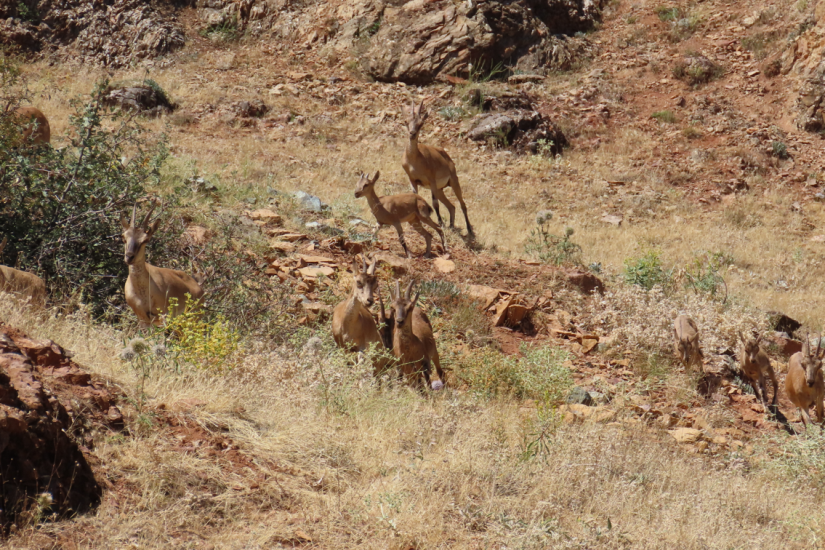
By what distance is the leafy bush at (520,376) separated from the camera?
26.6 ft

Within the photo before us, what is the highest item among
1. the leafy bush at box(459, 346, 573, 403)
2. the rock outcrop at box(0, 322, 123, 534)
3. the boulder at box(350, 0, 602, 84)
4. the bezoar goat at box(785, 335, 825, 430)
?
the boulder at box(350, 0, 602, 84)

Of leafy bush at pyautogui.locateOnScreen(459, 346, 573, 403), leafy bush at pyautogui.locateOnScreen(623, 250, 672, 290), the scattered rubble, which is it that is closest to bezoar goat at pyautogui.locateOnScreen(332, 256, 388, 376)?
leafy bush at pyautogui.locateOnScreen(459, 346, 573, 403)

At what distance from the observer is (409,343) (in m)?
8.12

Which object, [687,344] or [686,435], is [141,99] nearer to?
[687,344]

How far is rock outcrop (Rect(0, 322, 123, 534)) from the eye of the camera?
3.80 m

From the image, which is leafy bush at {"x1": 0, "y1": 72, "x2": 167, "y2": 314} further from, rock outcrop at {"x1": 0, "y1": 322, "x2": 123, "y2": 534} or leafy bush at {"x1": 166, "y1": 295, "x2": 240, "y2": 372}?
rock outcrop at {"x1": 0, "y1": 322, "x2": 123, "y2": 534}

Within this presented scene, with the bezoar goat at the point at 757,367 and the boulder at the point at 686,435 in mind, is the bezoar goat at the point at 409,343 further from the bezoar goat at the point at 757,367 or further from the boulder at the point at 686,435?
the bezoar goat at the point at 757,367

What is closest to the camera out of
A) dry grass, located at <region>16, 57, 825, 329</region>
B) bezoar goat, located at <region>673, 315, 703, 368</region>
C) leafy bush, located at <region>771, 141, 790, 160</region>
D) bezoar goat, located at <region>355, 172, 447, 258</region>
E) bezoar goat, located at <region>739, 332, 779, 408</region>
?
bezoar goat, located at <region>673, 315, 703, 368</region>

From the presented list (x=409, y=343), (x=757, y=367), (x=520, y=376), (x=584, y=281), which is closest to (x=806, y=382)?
(x=757, y=367)

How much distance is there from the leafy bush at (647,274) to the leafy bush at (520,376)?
4.45m

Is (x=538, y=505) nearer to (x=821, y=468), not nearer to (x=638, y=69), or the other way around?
(x=821, y=468)

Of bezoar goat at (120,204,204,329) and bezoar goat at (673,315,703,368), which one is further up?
bezoar goat at (120,204,204,329)

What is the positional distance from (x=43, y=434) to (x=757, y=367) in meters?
9.38

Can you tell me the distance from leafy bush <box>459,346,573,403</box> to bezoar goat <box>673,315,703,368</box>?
2382mm
